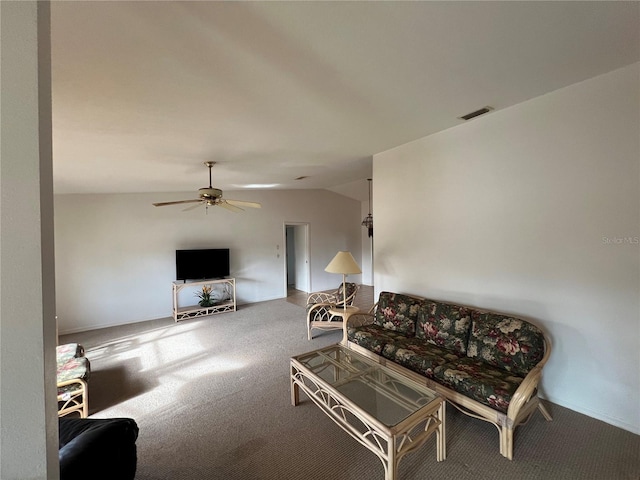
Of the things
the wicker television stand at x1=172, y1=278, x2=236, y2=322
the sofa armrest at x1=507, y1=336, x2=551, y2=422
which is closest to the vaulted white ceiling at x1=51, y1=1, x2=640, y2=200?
the sofa armrest at x1=507, y1=336, x2=551, y2=422

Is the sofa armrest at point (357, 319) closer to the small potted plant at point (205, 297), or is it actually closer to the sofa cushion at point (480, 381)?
the sofa cushion at point (480, 381)

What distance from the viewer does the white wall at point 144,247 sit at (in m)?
4.53

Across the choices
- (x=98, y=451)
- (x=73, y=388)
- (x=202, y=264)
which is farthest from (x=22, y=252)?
(x=202, y=264)

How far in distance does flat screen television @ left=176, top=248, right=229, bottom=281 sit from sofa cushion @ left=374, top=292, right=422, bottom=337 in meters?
3.68

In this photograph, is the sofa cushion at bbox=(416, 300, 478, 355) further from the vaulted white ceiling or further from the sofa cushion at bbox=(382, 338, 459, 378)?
the vaulted white ceiling

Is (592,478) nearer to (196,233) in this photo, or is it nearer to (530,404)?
(530,404)

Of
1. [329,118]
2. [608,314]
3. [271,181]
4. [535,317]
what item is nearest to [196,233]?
[271,181]

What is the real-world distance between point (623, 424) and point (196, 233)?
6.31 meters

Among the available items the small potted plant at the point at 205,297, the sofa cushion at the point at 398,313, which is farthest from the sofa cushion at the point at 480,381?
the small potted plant at the point at 205,297

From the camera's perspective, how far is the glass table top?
1812 mm

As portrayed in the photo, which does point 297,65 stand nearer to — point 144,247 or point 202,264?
point 202,264

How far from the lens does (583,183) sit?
85.3 inches

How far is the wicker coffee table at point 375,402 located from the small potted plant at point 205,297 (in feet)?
11.7

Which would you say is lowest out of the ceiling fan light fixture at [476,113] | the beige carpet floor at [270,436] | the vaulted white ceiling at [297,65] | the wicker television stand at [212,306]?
the beige carpet floor at [270,436]
